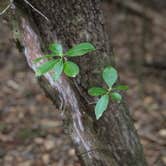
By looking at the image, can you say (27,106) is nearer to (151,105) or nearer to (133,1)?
(151,105)

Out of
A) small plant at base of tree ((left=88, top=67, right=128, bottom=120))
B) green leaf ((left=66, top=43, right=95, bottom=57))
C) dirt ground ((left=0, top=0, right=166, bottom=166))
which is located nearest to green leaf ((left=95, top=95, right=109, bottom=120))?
small plant at base of tree ((left=88, top=67, right=128, bottom=120))

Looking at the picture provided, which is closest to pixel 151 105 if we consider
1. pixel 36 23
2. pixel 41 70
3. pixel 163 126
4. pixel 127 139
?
pixel 163 126

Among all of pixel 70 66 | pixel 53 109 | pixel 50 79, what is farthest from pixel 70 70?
pixel 53 109

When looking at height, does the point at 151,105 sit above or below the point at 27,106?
below

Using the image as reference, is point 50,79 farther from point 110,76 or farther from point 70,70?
point 70,70

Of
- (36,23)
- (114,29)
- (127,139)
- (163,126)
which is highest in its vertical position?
(114,29)

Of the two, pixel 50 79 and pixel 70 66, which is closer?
pixel 70 66

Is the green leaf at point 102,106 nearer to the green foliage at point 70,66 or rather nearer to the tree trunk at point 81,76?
the green foliage at point 70,66

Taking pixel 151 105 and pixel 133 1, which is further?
pixel 133 1
